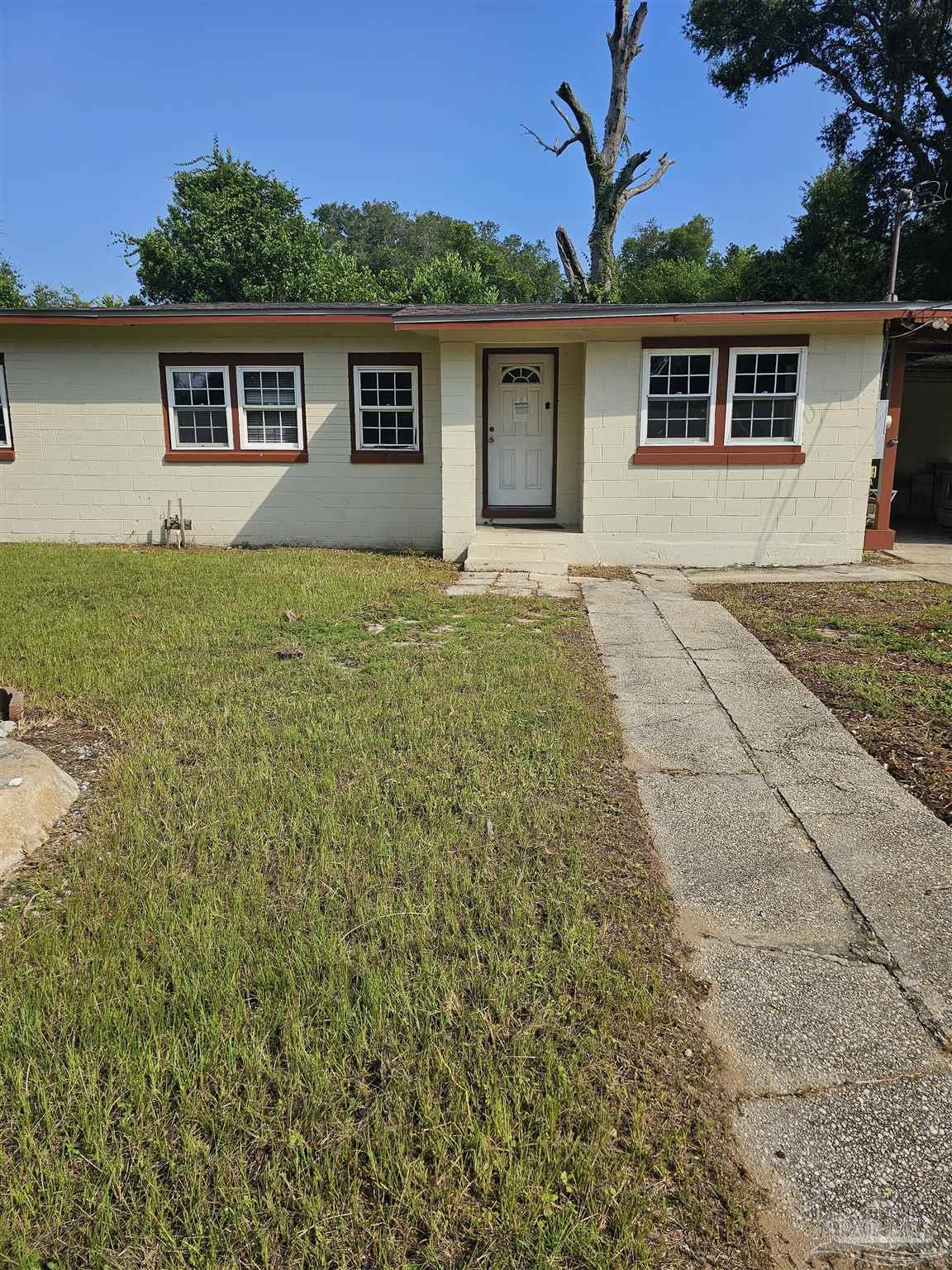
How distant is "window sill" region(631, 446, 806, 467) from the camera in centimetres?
971

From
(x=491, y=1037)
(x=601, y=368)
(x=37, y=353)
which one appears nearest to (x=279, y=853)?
(x=491, y=1037)

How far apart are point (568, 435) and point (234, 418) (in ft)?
15.1

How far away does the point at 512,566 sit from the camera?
943 centimetres

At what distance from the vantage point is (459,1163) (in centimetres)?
176

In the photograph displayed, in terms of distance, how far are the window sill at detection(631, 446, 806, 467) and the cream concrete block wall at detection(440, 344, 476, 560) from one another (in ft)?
6.57

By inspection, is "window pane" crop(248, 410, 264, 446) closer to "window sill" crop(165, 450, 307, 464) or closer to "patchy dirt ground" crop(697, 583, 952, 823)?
"window sill" crop(165, 450, 307, 464)

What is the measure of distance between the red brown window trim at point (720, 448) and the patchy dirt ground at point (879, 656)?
1.83m

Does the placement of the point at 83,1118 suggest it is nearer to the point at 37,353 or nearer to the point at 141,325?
the point at 141,325

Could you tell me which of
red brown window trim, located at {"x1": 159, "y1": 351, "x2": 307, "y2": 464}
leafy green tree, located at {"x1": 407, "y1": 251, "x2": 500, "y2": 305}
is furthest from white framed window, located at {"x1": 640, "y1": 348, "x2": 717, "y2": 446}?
leafy green tree, located at {"x1": 407, "y1": 251, "x2": 500, "y2": 305}

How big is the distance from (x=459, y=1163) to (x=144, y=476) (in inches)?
448

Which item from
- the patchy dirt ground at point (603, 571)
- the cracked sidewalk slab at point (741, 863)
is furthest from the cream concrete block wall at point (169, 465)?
the cracked sidewalk slab at point (741, 863)

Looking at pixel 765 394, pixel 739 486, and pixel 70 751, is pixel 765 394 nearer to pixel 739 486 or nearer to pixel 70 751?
pixel 739 486

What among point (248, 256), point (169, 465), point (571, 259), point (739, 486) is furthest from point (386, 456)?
point (248, 256)

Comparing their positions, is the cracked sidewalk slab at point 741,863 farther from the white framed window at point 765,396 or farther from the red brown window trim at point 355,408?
the red brown window trim at point 355,408
